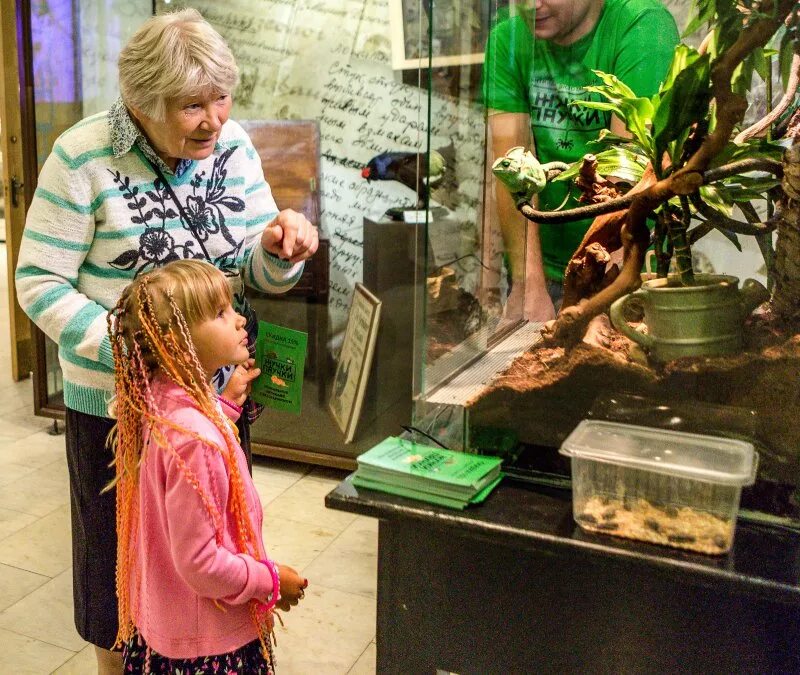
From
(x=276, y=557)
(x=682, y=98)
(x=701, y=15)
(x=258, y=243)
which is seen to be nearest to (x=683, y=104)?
(x=682, y=98)

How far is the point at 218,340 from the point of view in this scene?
4.25 feet

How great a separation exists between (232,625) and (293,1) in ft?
7.57

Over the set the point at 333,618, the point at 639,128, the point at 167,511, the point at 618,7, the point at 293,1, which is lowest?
the point at 333,618

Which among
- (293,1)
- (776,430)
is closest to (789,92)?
(776,430)

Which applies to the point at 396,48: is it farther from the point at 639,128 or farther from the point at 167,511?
the point at 167,511

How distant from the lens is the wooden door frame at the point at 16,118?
129 inches

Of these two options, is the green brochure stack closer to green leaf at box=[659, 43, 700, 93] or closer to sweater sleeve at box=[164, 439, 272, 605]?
sweater sleeve at box=[164, 439, 272, 605]

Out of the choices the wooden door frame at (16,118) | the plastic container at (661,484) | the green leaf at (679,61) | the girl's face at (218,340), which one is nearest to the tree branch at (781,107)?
the green leaf at (679,61)

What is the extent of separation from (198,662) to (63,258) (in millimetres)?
717

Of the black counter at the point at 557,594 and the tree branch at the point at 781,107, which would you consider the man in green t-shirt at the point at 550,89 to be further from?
the black counter at the point at 557,594

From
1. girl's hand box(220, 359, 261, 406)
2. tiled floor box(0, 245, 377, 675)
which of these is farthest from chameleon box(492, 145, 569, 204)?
tiled floor box(0, 245, 377, 675)

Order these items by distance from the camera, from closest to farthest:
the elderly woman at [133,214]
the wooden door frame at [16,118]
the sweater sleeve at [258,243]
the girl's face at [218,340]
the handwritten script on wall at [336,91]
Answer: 1. the girl's face at [218,340]
2. the elderly woman at [133,214]
3. the sweater sleeve at [258,243]
4. the handwritten script on wall at [336,91]
5. the wooden door frame at [16,118]

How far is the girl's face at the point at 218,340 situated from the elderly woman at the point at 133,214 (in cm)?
26

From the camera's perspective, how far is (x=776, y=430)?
1.10m
